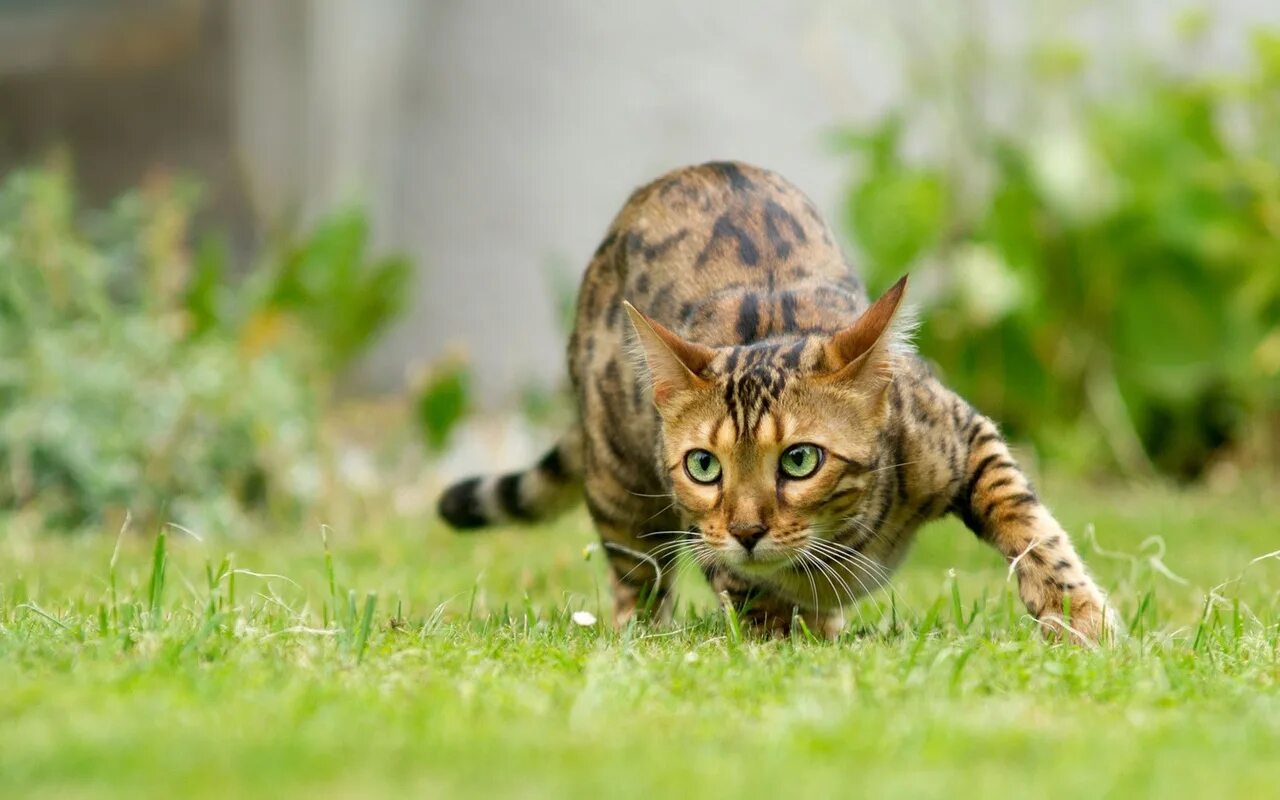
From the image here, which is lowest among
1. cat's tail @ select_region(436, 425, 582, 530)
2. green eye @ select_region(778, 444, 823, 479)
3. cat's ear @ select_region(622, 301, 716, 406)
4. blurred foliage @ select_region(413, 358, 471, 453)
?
blurred foliage @ select_region(413, 358, 471, 453)

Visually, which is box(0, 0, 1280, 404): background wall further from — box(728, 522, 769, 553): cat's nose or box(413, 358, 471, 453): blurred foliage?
box(728, 522, 769, 553): cat's nose

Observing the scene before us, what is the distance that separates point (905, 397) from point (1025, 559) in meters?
0.45

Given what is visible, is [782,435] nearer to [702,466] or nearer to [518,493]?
[702,466]

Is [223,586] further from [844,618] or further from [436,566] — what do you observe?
[844,618]

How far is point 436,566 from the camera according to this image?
16.6 feet

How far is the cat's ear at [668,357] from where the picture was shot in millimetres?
3455

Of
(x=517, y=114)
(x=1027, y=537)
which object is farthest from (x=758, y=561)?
(x=517, y=114)

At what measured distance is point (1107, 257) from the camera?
7.62 meters

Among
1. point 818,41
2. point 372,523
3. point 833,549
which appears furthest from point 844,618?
point 818,41

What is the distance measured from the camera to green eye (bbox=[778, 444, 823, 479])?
133 inches

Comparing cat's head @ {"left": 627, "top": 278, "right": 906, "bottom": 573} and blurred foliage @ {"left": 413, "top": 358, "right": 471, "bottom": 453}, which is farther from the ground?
cat's head @ {"left": 627, "top": 278, "right": 906, "bottom": 573}

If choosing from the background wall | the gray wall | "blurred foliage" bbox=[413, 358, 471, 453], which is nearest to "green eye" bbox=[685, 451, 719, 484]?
"blurred foliage" bbox=[413, 358, 471, 453]

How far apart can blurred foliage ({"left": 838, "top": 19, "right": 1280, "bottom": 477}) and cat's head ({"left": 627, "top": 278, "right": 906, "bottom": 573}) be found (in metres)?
3.95

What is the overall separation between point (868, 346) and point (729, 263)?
750 millimetres
